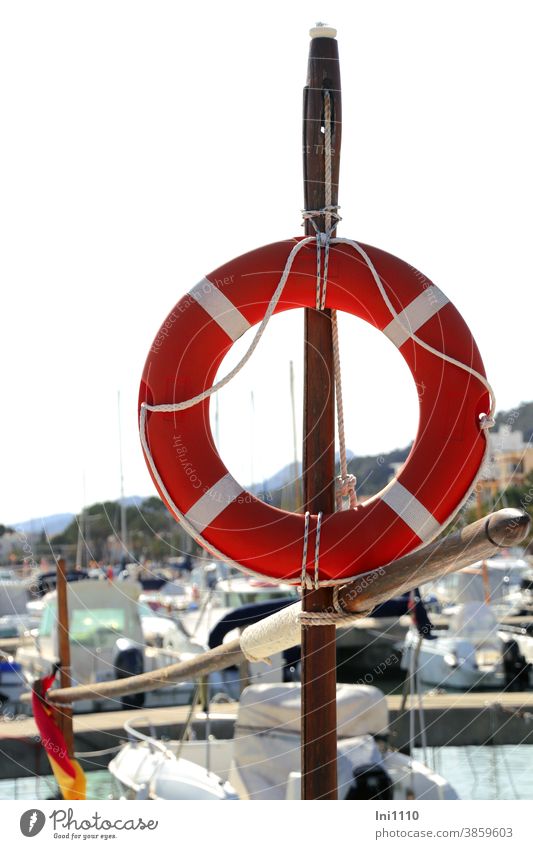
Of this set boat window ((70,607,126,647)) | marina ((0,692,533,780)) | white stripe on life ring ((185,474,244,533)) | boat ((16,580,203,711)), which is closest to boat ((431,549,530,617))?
marina ((0,692,533,780))

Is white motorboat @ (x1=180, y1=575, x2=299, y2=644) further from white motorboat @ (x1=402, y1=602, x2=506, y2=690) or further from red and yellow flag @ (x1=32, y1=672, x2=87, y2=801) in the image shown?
red and yellow flag @ (x1=32, y1=672, x2=87, y2=801)

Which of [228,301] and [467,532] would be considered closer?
[467,532]

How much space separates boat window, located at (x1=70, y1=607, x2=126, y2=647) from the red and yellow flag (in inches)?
166

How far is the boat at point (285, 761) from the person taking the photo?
3932mm

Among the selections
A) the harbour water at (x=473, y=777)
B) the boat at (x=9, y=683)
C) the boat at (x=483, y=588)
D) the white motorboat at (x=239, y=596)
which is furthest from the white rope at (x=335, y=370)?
the white motorboat at (x=239, y=596)

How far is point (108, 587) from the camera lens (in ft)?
26.4

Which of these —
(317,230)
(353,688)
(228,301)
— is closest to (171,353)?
(228,301)

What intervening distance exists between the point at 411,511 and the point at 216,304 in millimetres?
521

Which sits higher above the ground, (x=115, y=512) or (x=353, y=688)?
(x=115, y=512)

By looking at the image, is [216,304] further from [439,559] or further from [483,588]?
[483,588]

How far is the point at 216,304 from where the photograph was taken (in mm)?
1943
